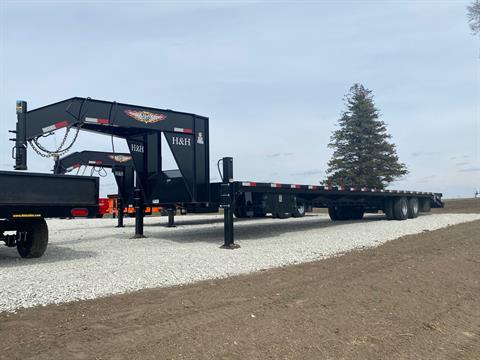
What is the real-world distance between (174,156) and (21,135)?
3902 mm

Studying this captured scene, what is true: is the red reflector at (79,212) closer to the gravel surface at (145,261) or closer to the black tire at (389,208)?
the gravel surface at (145,261)

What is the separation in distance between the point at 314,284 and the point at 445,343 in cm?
253

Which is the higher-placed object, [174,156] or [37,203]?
[174,156]

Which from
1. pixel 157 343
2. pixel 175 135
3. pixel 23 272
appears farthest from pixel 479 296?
pixel 175 135

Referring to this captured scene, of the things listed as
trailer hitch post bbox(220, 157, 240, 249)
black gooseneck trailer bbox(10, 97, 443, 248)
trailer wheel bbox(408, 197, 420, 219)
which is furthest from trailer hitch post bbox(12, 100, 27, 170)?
trailer wheel bbox(408, 197, 420, 219)

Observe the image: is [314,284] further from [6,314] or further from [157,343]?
[6,314]

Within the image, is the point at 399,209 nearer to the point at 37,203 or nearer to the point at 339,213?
the point at 339,213

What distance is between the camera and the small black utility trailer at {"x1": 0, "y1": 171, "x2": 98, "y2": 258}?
8.23m

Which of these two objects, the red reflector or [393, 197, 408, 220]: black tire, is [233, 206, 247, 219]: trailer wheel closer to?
the red reflector

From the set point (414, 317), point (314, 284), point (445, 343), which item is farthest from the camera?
point (314, 284)

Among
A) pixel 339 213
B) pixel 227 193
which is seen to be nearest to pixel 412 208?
pixel 339 213

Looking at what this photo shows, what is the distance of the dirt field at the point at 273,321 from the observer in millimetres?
4016

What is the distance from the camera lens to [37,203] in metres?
8.52

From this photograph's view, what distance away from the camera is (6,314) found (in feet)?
16.8
